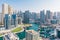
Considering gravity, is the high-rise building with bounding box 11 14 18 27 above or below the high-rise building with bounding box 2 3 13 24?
below

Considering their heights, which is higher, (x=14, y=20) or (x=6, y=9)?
(x=6, y=9)

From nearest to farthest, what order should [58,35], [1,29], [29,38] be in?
1. [29,38]
2. [58,35]
3. [1,29]

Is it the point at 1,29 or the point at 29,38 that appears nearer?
the point at 29,38

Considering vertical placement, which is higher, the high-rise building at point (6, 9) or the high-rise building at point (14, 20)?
the high-rise building at point (6, 9)

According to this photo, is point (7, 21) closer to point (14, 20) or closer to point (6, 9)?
point (14, 20)

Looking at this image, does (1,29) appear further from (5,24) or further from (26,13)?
(26,13)

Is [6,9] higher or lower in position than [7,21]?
higher

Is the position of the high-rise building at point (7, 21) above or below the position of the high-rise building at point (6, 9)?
below

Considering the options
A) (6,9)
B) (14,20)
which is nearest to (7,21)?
(14,20)

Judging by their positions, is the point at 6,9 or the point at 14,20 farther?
the point at 6,9

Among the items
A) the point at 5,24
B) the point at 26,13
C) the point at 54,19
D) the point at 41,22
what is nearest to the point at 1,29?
the point at 5,24

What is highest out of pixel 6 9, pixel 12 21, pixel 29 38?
pixel 6 9
